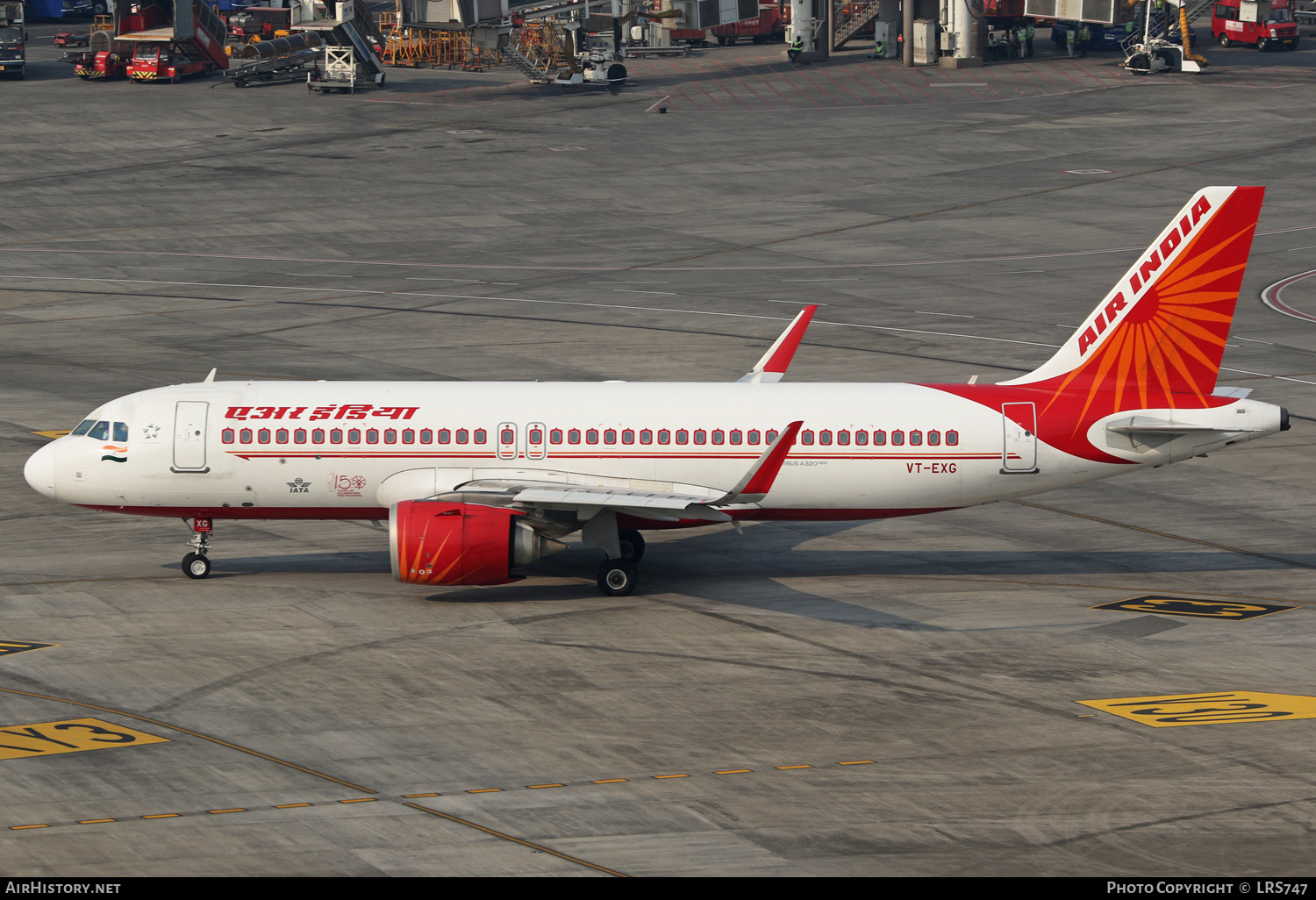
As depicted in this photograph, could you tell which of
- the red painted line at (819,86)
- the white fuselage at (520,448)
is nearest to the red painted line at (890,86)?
the red painted line at (819,86)

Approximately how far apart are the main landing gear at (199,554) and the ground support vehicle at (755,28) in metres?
124

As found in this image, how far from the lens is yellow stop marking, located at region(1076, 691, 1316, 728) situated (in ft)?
104

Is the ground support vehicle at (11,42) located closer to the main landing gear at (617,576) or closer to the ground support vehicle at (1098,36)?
the ground support vehicle at (1098,36)

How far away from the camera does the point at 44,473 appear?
4025cm

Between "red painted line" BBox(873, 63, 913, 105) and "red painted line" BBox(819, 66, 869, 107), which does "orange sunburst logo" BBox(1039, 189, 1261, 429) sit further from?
"red painted line" BBox(873, 63, 913, 105)

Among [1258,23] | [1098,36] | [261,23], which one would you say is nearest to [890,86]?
[1098,36]

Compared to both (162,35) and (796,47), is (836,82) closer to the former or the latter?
(796,47)

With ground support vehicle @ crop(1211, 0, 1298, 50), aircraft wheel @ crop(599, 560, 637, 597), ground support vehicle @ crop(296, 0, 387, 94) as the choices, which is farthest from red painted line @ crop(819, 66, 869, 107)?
aircraft wheel @ crop(599, 560, 637, 597)

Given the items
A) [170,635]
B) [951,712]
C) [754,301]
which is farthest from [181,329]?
[951,712]

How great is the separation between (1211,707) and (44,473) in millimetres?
28326

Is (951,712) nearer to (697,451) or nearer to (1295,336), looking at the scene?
(697,451)

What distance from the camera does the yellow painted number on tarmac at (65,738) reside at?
96.7 feet

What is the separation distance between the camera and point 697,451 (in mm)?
40062

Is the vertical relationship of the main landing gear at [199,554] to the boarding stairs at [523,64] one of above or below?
below
